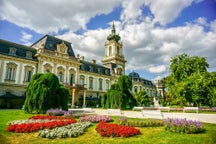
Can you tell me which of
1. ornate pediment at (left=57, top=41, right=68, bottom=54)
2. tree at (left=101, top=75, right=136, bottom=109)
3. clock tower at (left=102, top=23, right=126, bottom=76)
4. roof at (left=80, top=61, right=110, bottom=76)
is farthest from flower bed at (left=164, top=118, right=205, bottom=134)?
clock tower at (left=102, top=23, right=126, bottom=76)

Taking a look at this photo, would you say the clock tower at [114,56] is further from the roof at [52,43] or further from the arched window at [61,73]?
the arched window at [61,73]

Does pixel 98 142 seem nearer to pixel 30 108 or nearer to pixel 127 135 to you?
pixel 127 135

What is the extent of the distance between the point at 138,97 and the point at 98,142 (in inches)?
1651

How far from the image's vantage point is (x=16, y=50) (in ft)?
95.9

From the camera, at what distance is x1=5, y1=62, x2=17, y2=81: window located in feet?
90.1

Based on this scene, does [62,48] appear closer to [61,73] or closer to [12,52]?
[61,73]

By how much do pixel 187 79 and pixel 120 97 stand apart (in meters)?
12.6

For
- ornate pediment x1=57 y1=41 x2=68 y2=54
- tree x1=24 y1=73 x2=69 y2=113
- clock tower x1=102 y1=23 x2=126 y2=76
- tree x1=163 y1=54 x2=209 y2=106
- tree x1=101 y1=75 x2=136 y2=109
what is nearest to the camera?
tree x1=24 y1=73 x2=69 y2=113

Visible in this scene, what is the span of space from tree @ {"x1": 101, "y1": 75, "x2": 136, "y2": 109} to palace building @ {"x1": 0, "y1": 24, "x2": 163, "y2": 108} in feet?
36.6

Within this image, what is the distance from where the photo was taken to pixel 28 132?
283 inches

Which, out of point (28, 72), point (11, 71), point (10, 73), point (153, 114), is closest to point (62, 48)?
point (28, 72)

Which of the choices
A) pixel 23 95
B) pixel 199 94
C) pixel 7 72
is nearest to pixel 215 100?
pixel 199 94

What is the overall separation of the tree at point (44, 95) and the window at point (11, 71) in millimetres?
13413

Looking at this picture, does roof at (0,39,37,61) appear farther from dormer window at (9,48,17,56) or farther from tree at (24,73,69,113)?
tree at (24,73,69,113)
